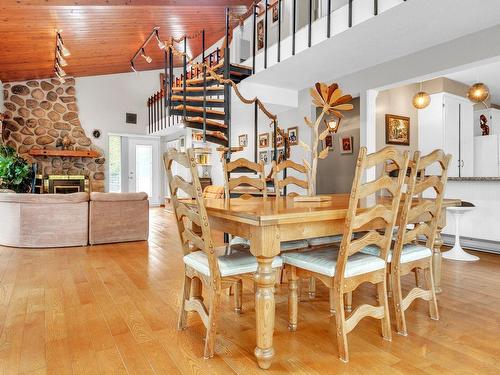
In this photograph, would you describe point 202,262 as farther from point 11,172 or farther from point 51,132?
point 51,132

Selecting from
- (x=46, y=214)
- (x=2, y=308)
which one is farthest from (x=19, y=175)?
(x=2, y=308)

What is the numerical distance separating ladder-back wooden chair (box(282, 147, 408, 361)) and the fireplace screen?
8.31 m

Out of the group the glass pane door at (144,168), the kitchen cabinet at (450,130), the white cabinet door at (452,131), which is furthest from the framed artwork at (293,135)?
the glass pane door at (144,168)

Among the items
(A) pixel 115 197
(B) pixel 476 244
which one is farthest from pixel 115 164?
(B) pixel 476 244

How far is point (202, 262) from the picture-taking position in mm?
1791

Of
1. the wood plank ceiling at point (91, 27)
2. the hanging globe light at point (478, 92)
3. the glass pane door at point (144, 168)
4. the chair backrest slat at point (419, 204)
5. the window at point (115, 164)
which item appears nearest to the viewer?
the chair backrest slat at point (419, 204)

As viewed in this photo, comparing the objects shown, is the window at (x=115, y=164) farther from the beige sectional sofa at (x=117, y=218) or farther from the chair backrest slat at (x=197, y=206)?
the chair backrest slat at (x=197, y=206)

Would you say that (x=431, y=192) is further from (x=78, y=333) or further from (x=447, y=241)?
(x=78, y=333)

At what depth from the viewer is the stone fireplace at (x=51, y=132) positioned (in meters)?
8.41

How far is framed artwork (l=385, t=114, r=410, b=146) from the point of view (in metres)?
5.61

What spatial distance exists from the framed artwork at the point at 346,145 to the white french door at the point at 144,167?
631cm

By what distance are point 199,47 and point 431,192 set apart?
23.3 ft

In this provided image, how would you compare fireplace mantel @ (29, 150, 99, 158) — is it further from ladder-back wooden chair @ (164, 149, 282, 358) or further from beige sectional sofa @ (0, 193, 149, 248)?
ladder-back wooden chair @ (164, 149, 282, 358)

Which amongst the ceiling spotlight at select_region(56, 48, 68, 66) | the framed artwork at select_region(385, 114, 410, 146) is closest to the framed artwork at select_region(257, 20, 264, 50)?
the framed artwork at select_region(385, 114, 410, 146)
